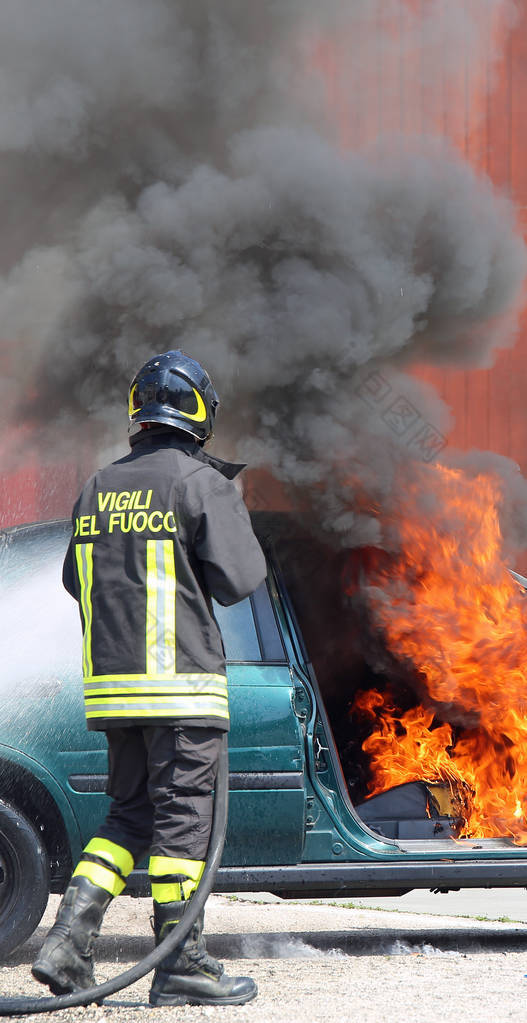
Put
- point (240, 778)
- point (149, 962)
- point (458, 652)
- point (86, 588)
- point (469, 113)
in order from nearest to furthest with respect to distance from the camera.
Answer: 1. point (149, 962)
2. point (86, 588)
3. point (240, 778)
4. point (458, 652)
5. point (469, 113)

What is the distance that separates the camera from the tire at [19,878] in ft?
12.0

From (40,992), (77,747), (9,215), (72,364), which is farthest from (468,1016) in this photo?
(9,215)

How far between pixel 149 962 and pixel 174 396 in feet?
5.21

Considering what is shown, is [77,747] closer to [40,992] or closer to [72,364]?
[40,992]

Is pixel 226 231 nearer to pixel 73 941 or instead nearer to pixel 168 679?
pixel 168 679

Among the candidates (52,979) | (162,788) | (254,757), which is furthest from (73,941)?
(254,757)

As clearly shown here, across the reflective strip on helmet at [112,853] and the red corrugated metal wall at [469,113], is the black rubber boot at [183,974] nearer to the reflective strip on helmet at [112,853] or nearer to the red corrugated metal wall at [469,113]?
the reflective strip on helmet at [112,853]

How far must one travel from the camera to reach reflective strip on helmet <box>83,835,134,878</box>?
303 centimetres

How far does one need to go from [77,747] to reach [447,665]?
160 cm

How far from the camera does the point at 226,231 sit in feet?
16.8

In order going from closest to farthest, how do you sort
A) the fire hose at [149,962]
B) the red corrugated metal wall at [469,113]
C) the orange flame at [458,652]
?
1. the fire hose at [149,962]
2. the orange flame at [458,652]
3. the red corrugated metal wall at [469,113]

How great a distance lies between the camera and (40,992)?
3.32 m

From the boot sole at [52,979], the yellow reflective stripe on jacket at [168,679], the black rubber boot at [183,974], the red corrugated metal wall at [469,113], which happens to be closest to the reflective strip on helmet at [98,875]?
the black rubber boot at [183,974]

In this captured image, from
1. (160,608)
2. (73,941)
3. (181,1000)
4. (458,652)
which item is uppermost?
(458,652)
